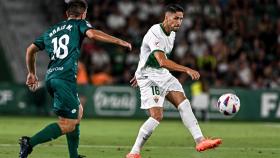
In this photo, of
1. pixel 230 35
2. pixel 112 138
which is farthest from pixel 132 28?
pixel 112 138

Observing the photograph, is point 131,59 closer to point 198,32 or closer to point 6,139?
point 198,32

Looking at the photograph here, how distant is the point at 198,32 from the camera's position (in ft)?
84.7

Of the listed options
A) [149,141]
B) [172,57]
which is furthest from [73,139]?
[172,57]

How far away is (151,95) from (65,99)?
73.7 inches

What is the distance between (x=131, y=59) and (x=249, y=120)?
4224 millimetres

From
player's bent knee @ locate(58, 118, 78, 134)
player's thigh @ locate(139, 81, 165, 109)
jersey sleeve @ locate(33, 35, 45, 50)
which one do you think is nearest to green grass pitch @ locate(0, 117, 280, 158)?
player's thigh @ locate(139, 81, 165, 109)

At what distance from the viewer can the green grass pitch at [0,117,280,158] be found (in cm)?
1242

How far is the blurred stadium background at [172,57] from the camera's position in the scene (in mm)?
24156

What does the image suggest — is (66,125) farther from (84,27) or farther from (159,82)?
(159,82)

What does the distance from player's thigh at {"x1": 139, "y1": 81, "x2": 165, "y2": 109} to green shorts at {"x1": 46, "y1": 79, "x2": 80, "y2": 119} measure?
1.63 m

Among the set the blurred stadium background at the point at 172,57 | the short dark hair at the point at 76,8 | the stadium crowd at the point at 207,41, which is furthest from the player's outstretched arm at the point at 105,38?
the stadium crowd at the point at 207,41

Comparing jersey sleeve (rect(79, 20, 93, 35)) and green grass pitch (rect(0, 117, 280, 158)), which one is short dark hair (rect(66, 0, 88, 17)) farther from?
green grass pitch (rect(0, 117, 280, 158))

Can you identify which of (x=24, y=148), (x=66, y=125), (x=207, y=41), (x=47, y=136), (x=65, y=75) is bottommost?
(x=24, y=148)

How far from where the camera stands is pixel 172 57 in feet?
83.6
